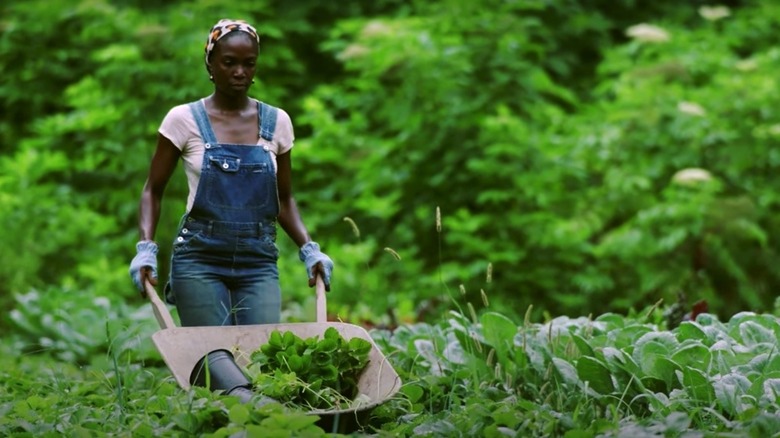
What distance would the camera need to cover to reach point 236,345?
136 inches

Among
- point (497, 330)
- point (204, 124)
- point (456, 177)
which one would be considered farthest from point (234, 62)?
point (456, 177)

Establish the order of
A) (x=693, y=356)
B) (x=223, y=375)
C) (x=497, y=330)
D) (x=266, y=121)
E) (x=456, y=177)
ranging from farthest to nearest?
(x=456, y=177) → (x=497, y=330) → (x=266, y=121) → (x=693, y=356) → (x=223, y=375)

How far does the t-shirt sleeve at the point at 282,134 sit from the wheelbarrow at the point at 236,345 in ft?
2.15

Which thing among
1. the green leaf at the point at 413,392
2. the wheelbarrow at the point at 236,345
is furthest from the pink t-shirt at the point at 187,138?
the green leaf at the point at 413,392

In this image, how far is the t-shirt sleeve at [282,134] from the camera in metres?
3.83

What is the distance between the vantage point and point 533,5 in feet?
26.0

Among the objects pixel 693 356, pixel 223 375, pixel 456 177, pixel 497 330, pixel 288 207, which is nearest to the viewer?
pixel 223 375

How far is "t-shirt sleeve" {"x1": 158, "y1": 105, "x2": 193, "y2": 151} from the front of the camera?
3668 millimetres

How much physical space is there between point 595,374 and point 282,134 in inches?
52.9

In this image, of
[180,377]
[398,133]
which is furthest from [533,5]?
[180,377]

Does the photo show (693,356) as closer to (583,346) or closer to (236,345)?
(583,346)

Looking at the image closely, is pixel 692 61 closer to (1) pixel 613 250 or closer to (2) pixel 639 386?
(1) pixel 613 250

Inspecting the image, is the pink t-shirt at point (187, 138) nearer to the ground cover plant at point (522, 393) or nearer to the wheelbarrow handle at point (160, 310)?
the wheelbarrow handle at point (160, 310)

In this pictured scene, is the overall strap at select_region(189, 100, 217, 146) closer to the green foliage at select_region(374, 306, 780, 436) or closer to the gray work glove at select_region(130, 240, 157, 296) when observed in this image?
the gray work glove at select_region(130, 240, 157, 296)
